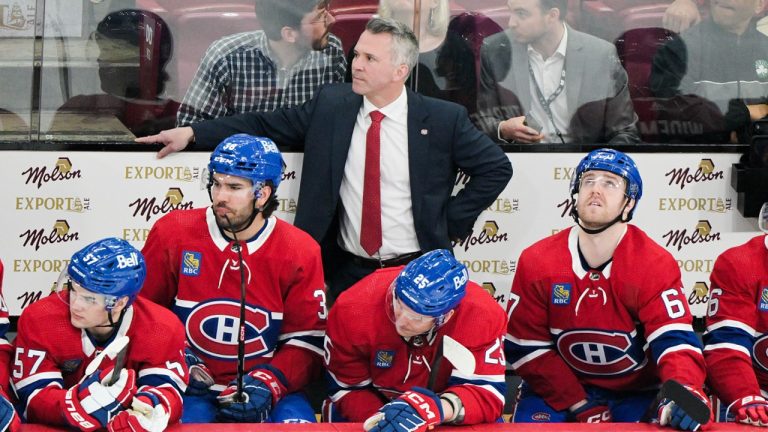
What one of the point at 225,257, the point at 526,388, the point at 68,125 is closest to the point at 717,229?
the point at 526,388

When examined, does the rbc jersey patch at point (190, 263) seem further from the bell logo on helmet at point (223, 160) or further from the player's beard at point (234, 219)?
the bell logo on helmet at point (223, 160)

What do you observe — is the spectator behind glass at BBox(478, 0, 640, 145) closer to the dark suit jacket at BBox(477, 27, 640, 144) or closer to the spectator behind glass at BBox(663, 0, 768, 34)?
the dark suit jacket at BBox(477, 27, 640, 144)

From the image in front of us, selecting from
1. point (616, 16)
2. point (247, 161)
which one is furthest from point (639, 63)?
point (247, 161)

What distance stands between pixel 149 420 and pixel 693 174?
2.67 m

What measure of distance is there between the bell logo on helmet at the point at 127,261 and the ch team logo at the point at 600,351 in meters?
1.50

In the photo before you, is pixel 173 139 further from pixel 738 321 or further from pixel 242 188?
pixel 738 321

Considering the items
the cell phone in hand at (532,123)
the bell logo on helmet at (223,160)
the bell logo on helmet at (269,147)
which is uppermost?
the cell phone in hand at (532,123)

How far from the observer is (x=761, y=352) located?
163 inches

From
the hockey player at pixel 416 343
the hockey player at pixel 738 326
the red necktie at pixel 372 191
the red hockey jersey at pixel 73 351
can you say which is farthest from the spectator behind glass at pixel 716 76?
the red hockey jersey at pixel 73 351

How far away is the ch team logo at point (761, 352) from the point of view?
4.14 m

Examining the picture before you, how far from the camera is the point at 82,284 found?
340 centimetres

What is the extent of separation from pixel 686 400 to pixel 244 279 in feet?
4.68

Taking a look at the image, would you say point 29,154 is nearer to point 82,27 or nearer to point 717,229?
point 82,27

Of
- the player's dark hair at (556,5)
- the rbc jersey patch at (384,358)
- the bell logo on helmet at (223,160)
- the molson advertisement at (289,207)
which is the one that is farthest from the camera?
the player's dark hair at (556,5)
